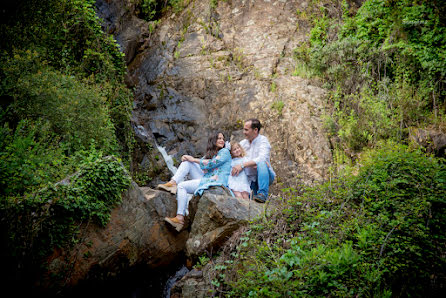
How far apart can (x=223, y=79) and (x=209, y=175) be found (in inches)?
199

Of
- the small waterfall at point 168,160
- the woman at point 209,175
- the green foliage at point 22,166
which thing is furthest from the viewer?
the small waterfall at point 168,160

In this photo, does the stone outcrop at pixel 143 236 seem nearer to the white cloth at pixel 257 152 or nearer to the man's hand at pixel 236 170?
the man's hand at pixel 236 170

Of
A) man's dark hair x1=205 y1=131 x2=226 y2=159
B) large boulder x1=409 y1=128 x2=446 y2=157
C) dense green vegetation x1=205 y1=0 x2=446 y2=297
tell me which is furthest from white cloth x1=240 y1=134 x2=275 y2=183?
large boulder x1=409 y1=128 x2=446 y2=157

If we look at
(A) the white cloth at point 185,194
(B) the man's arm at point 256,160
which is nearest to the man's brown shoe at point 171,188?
(A) the white cloth at point 185,194

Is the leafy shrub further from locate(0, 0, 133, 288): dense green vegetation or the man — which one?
the man

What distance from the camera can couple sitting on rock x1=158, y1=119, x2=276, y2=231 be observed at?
227 inches

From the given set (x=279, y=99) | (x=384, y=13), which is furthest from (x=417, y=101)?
(x=279, y=99)

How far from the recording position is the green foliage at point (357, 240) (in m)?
2.78

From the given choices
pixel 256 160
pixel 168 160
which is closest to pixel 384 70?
pixel 256 160

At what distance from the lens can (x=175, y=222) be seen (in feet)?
18.1

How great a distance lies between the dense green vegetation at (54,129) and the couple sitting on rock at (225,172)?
4.09 ft

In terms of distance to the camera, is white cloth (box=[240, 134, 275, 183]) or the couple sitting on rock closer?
the couple sitting on rock

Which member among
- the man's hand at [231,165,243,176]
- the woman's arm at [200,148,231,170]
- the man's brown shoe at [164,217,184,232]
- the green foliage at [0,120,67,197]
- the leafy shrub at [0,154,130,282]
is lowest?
the man's brown shoe at [164,217,184,232]

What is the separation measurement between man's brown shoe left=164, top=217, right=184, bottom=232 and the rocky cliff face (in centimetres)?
313
